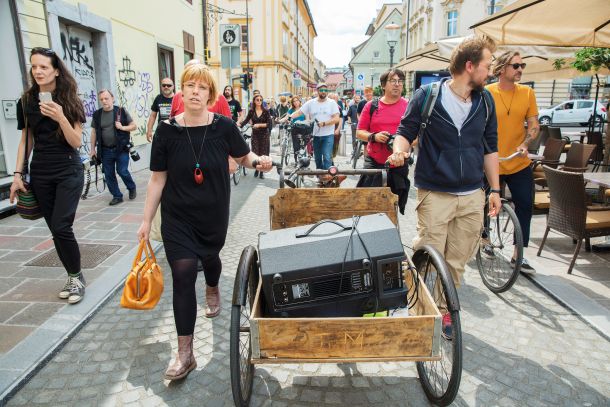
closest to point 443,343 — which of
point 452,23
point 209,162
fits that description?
point 209,162

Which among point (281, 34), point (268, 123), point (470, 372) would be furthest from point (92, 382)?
point (281, 34)

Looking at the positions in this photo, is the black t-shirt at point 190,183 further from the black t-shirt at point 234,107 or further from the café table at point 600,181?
the black t-shirt at point 234,107

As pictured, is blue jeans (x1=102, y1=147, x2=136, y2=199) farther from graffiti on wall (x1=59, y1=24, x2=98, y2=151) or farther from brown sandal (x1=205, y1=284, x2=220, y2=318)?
brown sandal (x1=205, y1=284, x2=220, y2=318)

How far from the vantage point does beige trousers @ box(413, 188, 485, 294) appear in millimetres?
3113

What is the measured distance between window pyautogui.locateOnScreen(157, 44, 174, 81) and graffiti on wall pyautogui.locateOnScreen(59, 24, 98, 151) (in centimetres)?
295

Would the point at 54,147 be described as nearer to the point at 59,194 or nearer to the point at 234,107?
the point at 59,194

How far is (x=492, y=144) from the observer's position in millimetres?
3205

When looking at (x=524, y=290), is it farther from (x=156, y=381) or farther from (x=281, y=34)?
(x=281, y=34)

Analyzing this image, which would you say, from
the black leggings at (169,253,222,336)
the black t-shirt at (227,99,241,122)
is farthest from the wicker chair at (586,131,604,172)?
the black leggings at (169,253,222,336)

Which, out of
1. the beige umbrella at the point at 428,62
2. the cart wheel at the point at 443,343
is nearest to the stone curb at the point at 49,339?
the cart wheel at the point at 443,343

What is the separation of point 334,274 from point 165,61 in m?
12.1

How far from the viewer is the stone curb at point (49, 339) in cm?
280

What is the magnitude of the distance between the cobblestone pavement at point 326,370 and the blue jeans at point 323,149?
5.39 m

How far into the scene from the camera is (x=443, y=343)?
10.0ft
